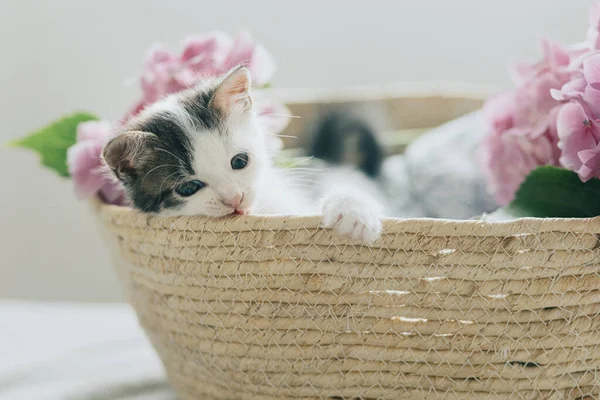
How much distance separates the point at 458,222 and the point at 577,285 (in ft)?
0.63

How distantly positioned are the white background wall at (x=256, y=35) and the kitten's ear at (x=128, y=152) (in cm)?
126

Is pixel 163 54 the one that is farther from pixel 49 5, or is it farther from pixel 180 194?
pixel 49 5

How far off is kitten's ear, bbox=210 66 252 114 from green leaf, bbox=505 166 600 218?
497mm

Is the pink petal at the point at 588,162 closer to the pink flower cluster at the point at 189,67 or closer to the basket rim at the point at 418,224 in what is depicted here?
the basket rim at the point at 418,224

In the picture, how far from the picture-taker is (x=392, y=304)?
0.84 m

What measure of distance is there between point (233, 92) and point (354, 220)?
400mm

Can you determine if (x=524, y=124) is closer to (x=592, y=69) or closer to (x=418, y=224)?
(x=592, y=69)

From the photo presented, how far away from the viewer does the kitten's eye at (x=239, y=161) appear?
3.42ft

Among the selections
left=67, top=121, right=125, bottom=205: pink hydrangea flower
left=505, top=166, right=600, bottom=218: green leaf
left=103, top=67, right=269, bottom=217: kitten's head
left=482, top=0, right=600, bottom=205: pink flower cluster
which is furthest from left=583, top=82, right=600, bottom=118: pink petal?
left=67, top=121, right=125, bottom=205: pink hydrangea flower

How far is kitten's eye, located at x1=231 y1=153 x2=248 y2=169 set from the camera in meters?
1.04

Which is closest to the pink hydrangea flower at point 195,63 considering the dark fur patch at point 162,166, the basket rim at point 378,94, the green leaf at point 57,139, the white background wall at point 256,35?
the green leaf at point 57,139

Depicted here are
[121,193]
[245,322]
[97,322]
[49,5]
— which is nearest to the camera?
[245,322]

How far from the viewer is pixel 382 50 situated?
7.11 ft

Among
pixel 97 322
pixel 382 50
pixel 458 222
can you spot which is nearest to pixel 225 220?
pixel 458 222
